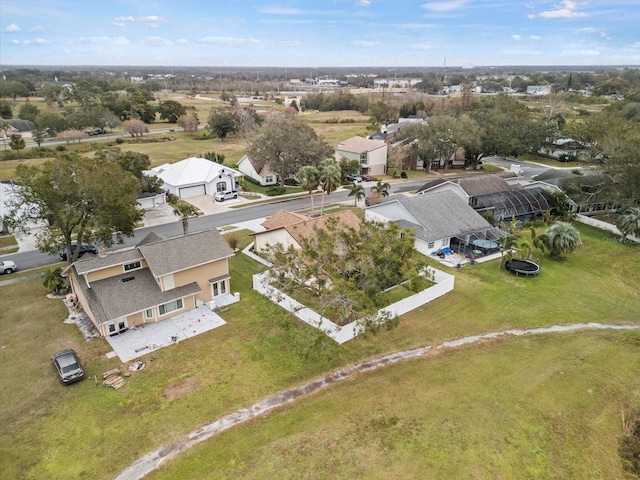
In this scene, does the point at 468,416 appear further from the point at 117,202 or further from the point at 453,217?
the point at 117,202

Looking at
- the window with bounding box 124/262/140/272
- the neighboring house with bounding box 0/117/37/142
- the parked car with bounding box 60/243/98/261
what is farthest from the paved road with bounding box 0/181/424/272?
the neighboring house with bounding box 0/117/37/142

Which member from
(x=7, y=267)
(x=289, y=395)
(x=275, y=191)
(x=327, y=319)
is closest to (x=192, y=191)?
(x=275, y=191)

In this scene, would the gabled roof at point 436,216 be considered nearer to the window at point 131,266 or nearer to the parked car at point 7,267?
the window at point 131,266

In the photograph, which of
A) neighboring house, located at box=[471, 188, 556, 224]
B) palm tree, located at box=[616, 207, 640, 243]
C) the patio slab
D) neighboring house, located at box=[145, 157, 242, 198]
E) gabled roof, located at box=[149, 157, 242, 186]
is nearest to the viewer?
the patio slab

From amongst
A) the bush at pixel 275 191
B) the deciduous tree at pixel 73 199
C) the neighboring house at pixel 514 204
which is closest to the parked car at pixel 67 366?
the deciduous tree at pixel 73 199

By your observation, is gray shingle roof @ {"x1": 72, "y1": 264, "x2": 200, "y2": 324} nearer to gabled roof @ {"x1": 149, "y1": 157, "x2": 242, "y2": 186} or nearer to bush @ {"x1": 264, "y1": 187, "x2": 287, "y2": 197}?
gabled roof @ {"x1": 149, "y1": 157, "x2": 242, "y2": 186}

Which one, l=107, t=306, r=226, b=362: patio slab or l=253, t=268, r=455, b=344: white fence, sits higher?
l=253, t=268, r=455, b=344: white fence
